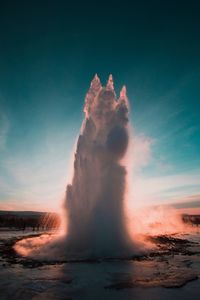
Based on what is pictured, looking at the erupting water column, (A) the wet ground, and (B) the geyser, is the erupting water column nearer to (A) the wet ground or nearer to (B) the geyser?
(B) the geyser

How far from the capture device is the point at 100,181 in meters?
28.4

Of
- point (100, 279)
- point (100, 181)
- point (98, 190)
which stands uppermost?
point (100, 181)

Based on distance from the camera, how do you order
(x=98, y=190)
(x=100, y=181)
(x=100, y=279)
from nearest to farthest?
(x=100, y=279)
(x=98, y=190)
(x=100, y=181)

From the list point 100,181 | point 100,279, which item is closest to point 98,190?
point 100,181

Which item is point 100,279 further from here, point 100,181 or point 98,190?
point 100,181

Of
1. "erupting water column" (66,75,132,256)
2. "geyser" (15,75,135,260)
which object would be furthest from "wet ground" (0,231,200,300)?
"erupting water column" (66,75,132,256)

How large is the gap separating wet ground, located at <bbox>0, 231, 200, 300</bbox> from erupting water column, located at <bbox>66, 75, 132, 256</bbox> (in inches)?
166

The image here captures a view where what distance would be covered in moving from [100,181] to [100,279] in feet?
44.9

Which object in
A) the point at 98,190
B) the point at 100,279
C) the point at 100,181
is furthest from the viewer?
the point at 100,181

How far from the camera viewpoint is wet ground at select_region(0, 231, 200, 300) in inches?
495

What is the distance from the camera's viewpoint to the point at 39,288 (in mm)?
13461

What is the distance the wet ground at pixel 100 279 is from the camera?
1258 centimetres

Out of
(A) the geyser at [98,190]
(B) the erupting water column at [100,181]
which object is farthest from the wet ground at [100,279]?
(B) the erupting water column at [100,181]

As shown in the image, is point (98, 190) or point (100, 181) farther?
point (100, 181)
